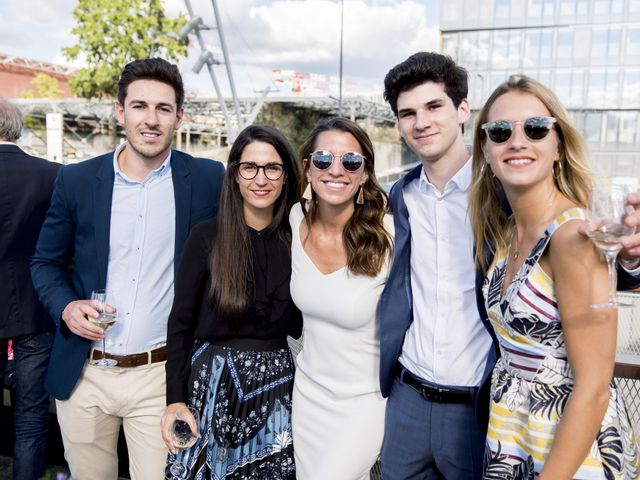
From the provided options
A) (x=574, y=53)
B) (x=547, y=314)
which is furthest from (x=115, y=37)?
(x=547, y=314)

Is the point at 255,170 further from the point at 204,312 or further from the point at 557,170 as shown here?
the point at 557,170

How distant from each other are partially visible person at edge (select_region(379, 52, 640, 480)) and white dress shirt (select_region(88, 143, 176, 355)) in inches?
46.9

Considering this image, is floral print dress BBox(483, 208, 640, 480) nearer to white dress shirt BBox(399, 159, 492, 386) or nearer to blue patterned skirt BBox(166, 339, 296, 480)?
white dress shirt BBox(399, 159, 492, 386)

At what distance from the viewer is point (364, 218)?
283cm

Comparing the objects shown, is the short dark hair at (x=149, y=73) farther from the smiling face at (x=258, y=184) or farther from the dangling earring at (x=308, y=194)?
the dangling earring at (x=308, y=194)

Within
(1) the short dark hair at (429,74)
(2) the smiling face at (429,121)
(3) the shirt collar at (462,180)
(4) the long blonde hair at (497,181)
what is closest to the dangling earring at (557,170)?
(4) the long blonde hair at (497,181)

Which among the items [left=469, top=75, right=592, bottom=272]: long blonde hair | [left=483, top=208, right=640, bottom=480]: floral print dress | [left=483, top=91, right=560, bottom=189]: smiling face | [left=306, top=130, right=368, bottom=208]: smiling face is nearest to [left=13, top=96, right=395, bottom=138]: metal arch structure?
[left=306, top=130, right=368, bottom=208]: smiling face

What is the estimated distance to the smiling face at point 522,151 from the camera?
199 centimetres

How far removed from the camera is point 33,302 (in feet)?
11.6

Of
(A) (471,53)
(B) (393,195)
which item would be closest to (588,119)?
(A) (471,53)

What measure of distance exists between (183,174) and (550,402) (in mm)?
2152

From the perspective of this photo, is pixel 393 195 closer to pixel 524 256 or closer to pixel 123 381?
pixel 524 256

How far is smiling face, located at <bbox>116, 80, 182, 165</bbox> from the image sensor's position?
2.96 metres

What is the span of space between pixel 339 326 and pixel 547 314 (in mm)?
1041
